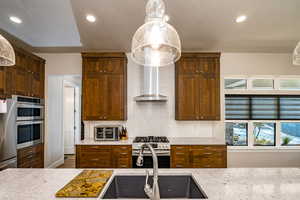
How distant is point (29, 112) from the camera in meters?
3.39

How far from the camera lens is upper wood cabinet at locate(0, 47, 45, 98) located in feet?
9.31

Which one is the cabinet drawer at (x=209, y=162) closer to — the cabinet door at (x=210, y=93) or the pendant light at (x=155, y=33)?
the cabinet door at (x=210, y=93)

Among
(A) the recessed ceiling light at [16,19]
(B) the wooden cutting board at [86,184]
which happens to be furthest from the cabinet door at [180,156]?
(A) the recessed ceiling light at [16,19]

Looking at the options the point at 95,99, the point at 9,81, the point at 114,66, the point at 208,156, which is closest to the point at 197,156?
the point at 208,156

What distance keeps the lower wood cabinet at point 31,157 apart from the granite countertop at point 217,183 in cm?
170

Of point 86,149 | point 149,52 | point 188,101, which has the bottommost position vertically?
point 86,149

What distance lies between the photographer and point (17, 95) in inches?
120

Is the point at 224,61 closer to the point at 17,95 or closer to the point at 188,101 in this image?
the point at 188,101

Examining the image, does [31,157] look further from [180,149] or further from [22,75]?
[180,149]

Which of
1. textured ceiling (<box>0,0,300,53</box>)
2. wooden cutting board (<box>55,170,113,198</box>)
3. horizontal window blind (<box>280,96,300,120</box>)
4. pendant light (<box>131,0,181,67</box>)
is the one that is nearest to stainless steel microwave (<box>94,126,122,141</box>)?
textured ceiling (<box>0,0,300,53</box>)

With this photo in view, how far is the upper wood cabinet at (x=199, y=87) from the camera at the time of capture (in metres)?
3.55

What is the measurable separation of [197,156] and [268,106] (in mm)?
2083

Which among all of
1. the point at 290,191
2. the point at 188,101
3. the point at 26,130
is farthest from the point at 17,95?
the point at 290,191

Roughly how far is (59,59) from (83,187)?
346 centimetres
